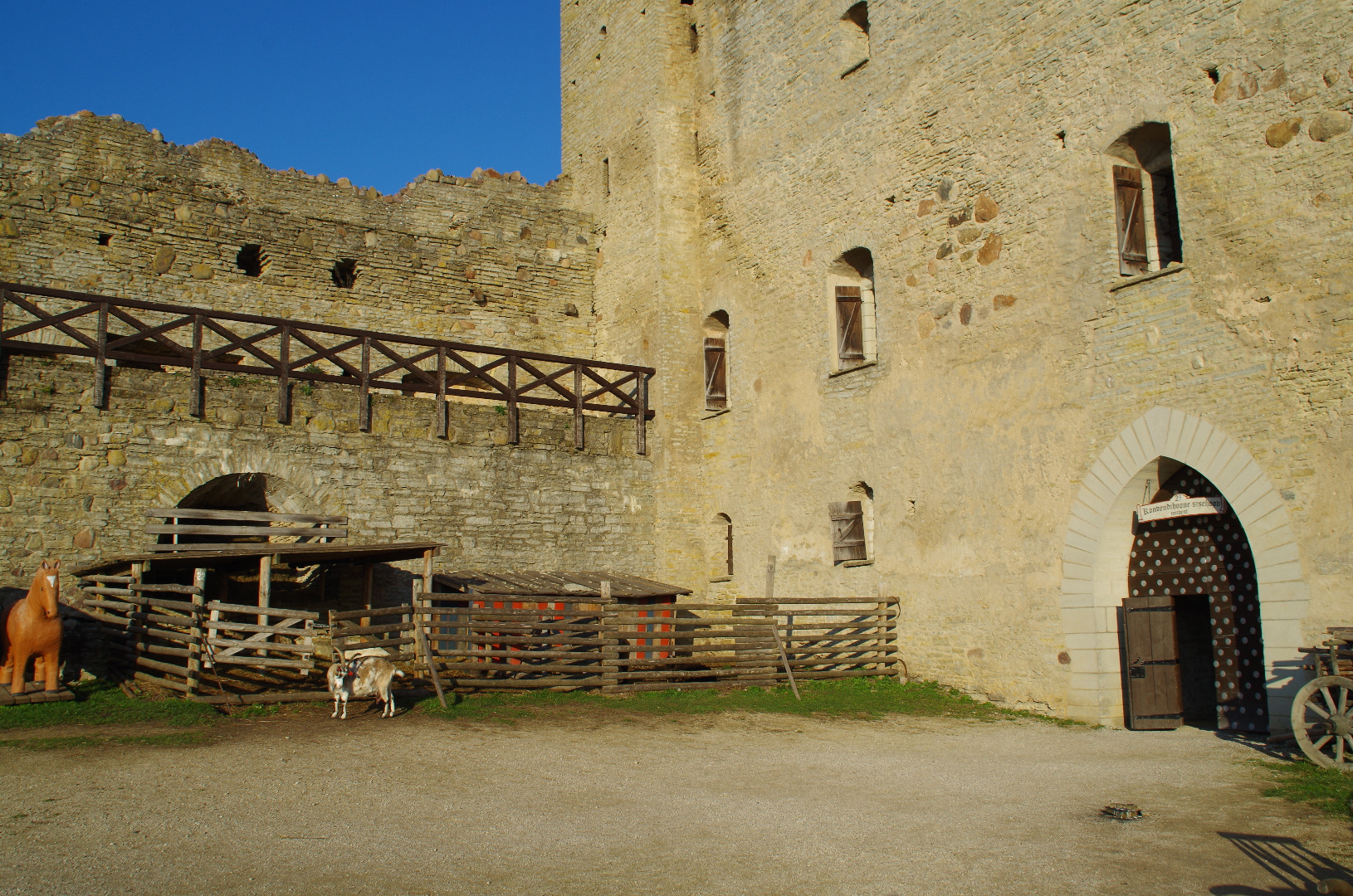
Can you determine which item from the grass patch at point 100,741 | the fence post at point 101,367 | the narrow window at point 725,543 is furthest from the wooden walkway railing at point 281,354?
the grass patch at point 100,741

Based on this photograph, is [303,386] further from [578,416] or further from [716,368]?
[716,368]

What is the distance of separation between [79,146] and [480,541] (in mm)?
7516

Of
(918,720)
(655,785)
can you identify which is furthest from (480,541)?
(655,785)

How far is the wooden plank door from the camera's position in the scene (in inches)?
362

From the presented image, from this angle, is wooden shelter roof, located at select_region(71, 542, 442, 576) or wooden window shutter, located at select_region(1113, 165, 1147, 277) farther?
wooden window shutter, located at select_region(1113, 165, 1147, 277)

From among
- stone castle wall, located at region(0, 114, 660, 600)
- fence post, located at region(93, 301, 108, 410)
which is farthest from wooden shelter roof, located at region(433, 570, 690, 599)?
fence post, located at region(93, 301, 108, 410)

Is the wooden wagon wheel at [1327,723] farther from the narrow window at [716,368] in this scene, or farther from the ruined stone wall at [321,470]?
the narrow window at [716,368]

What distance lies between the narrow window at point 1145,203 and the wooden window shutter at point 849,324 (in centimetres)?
362

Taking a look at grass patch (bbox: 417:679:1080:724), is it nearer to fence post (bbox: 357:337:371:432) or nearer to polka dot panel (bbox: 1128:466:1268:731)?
polka dot panel (bbox: 1128:466:1268:731)

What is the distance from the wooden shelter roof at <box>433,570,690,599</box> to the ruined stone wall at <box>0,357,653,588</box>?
2.05 ft

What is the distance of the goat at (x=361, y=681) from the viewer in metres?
8.27

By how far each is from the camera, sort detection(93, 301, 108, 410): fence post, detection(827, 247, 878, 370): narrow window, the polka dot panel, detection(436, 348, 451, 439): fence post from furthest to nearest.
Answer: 1. detection(436, 348, 451, 439): fence post
2. detection(827, 247, 878, 370): narrow window
3. detection(93, 301, 108, 410): fence post
4. the polka dot panel

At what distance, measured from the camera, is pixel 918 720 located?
378 inches

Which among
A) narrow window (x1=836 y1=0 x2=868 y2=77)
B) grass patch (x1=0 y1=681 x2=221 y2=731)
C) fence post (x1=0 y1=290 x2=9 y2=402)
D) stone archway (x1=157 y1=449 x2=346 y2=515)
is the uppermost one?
narrow window (x1=836 y1=0 x2=868 y2=77)
